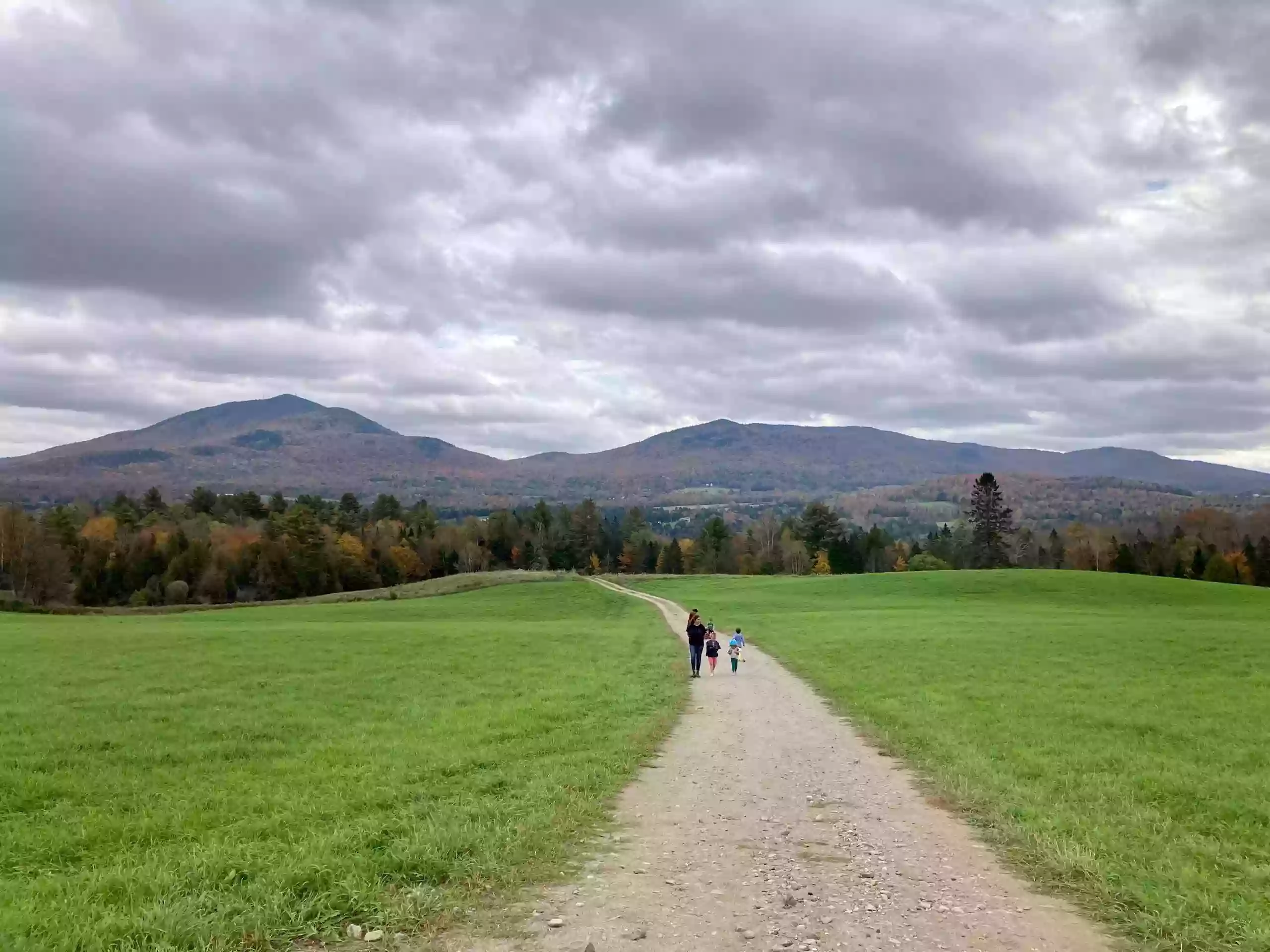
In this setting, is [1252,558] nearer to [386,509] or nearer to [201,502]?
[386,509]

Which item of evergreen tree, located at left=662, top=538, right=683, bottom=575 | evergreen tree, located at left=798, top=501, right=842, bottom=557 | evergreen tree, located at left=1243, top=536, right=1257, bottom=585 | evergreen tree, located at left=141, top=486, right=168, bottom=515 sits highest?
evergreen tree, located at left=141, top=486, right=168, bottom=515

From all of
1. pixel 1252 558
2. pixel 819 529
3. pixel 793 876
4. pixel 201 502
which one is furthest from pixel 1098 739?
pixel 201 502

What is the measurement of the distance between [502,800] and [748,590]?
71.1 meters

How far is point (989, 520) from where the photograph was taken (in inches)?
4813

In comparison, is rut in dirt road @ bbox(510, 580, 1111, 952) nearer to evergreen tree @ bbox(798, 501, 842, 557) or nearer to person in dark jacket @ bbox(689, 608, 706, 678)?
person in dark jacket @ bbox(689, 608, 706, 678)

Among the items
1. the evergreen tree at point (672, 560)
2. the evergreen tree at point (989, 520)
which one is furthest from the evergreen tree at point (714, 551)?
the evergreen tree at point (989, 520)

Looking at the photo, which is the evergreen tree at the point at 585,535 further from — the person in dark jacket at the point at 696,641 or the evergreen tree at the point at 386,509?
the person in dark jacket at the point at 696,641

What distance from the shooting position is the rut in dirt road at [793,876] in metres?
7.23

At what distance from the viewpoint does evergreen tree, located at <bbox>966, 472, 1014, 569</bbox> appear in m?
122

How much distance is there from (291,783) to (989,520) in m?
123

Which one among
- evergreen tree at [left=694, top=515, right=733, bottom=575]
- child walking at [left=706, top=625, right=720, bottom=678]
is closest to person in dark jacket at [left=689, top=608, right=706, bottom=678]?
child walking at [left=706, top=625, right=720, bottom=678]

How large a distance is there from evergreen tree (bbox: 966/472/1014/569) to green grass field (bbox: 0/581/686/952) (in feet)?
336

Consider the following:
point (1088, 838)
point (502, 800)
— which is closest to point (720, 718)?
point (502, 800)

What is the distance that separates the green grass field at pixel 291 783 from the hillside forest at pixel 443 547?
259ft
